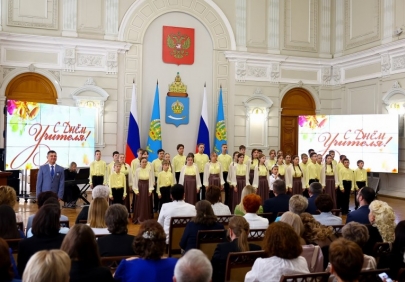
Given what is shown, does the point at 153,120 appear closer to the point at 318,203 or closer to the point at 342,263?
the point at 318,203

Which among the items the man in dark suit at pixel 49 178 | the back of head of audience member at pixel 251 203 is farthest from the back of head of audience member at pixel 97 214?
the man in dark suit at pixel 49 178

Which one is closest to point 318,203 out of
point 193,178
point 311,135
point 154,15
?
point 193,178

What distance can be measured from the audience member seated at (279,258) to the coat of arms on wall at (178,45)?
10.4 m

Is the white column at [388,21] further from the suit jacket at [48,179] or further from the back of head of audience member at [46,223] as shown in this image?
the back of head of audience member at [46,223]

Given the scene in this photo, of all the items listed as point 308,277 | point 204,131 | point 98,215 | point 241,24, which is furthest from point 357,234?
point 241,24

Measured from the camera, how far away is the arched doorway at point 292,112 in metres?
13.8

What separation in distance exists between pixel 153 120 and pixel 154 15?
307 centimetres

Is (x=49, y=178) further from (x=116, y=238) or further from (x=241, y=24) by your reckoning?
(x=241, y=24)

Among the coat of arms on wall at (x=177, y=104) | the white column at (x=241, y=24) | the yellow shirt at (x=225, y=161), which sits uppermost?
the white column at (x=241, y=24)

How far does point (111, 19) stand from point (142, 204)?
614 cm

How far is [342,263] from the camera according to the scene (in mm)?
2328

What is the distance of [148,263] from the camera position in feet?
8.58

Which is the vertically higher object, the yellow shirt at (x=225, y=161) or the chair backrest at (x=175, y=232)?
the yellow shirt at (x=225, y=161)

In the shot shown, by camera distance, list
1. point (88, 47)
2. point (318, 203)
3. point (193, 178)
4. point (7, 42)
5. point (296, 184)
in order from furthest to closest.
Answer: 1. point (88, 47)
2. point (7, 42)
3. point (296, 184)
4. point (193, 178)
5. point (318, 203)
